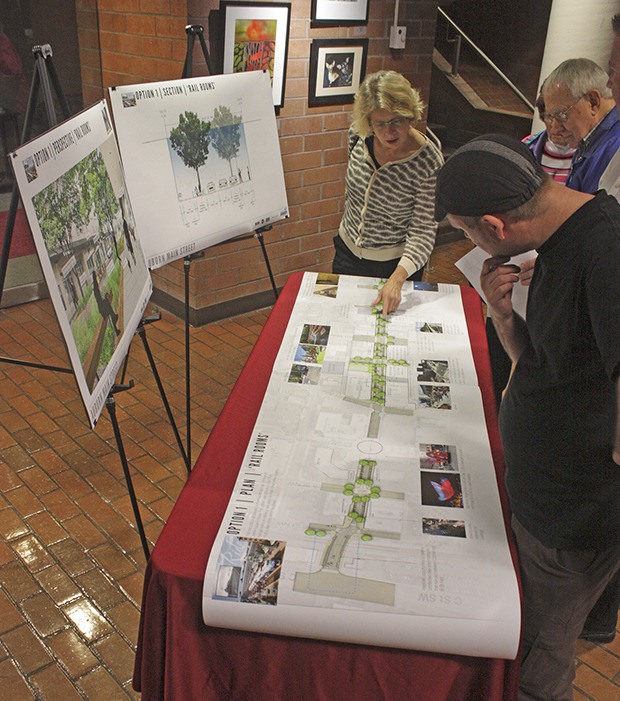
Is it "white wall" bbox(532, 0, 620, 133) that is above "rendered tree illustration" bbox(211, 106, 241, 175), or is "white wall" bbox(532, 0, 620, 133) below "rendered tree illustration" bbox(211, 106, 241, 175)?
above

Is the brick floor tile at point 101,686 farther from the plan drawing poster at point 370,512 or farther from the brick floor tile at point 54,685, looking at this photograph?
the plan drawing poster at point 370,512

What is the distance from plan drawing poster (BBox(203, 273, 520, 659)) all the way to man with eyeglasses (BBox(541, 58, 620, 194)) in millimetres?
814

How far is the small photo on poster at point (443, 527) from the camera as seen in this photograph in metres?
1.42

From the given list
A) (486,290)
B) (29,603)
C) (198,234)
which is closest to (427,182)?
(198,234)

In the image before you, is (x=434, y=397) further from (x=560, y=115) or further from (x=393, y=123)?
(x=560, y=115)

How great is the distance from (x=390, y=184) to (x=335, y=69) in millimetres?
2142

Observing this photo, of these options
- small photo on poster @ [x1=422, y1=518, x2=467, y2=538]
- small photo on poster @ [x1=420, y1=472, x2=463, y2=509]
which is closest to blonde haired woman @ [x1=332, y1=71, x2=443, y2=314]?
small photo on poster @ [x1=420, y1=472, x2=463, y2=509]

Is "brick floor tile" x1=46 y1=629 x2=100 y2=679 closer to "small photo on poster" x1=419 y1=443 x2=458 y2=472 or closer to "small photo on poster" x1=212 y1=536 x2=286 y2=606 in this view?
"small photo on poster" x1=212 y1=536 x2=286 y2=606

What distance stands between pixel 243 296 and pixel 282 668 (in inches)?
131

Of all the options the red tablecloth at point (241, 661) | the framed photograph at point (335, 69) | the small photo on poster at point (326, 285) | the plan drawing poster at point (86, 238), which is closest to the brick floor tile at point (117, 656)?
the red tablecloth at point (241, 661)

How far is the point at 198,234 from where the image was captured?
108 inches

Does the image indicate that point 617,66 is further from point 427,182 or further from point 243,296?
point 243,296

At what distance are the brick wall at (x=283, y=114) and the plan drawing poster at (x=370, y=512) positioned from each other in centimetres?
223

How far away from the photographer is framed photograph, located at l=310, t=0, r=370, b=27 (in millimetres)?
4094
